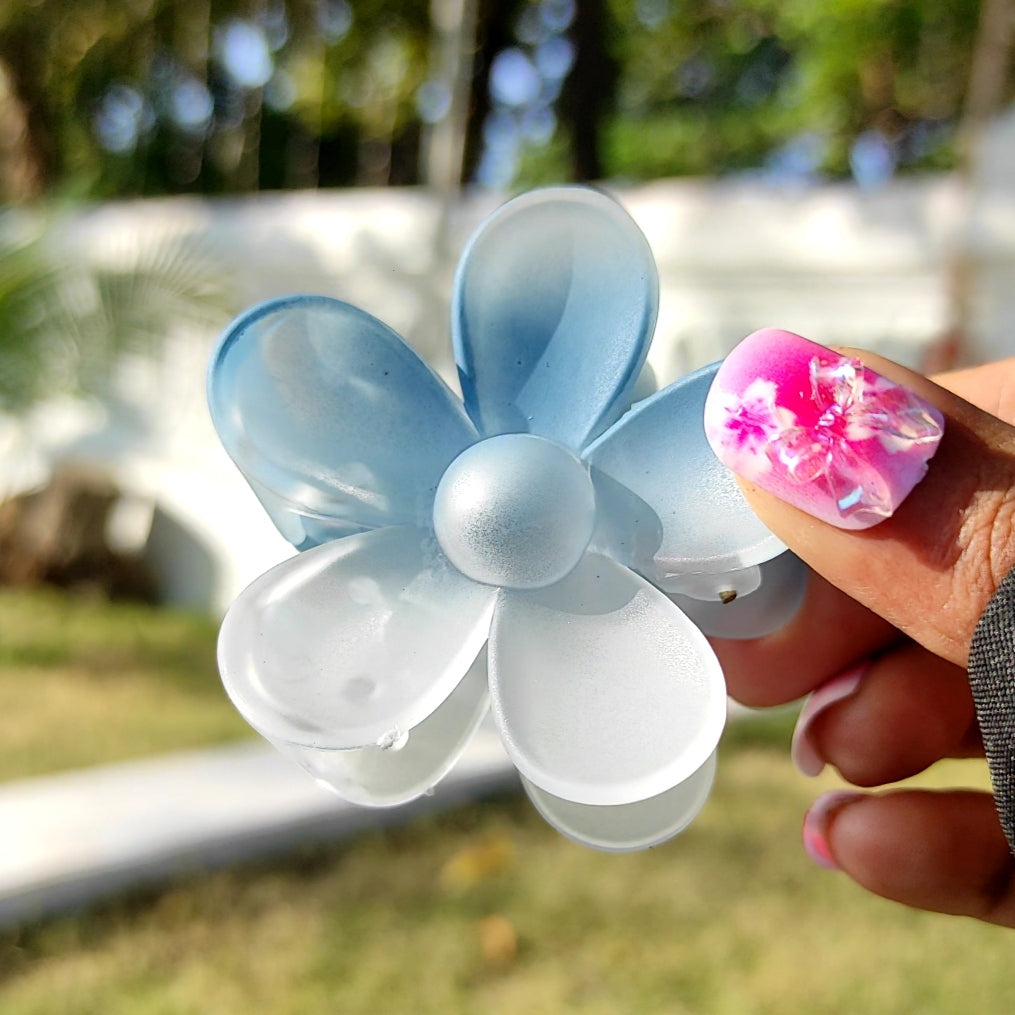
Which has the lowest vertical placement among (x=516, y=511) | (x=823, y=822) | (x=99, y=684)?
(x=99, y=684)

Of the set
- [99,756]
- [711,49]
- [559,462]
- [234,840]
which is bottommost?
[99,756]

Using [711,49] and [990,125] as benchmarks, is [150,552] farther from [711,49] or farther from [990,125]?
[711,49]

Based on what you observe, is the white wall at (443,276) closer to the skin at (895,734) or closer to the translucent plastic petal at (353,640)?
the skin at (895,734)

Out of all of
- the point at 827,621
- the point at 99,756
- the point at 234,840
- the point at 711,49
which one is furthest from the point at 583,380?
the point at 711,49

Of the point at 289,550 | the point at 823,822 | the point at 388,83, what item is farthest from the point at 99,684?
the point at 388,83

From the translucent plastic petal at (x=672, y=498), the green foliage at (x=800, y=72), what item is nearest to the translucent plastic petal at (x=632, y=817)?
the translucent plastic petal at (x=672, y=498)

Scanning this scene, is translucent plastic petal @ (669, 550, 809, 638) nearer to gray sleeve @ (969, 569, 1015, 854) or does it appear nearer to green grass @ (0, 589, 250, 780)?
gray sleeve @ (969, 569, 1015, 854)

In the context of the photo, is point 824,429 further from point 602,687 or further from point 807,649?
point 807,649
